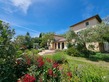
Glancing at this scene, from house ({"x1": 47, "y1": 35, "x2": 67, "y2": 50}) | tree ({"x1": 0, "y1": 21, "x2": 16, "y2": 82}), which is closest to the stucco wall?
house ({"x1": 47, "y1": 35, "x2": 67, "y2": 50})

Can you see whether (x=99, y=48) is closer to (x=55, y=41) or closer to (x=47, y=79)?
(x=55, y=41)

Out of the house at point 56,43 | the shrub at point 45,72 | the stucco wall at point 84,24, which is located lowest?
the shrub at point 45,72

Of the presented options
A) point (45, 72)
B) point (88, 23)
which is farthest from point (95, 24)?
point (45, 72)

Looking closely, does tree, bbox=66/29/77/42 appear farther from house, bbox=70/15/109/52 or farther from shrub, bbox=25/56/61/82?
shrub, bbox=25/56/61/82

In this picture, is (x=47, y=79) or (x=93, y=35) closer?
(x=47, y=79)

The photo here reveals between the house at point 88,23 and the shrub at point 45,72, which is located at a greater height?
the house at point 88,23

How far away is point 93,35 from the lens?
21.4 meters

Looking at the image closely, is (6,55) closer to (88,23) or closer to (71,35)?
(71,35)

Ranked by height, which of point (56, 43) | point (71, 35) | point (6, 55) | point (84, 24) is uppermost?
point (84, 24)

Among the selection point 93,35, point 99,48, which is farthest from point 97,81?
point 99,48

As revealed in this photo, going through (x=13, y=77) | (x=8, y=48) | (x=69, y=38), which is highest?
(x=69, y=38)

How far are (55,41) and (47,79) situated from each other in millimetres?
37155

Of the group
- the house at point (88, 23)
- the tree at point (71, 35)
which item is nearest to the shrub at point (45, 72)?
the tree at point (71, 35)

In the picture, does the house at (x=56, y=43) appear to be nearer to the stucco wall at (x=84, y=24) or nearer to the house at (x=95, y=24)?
the stucco wall at (x=84, y=24)
